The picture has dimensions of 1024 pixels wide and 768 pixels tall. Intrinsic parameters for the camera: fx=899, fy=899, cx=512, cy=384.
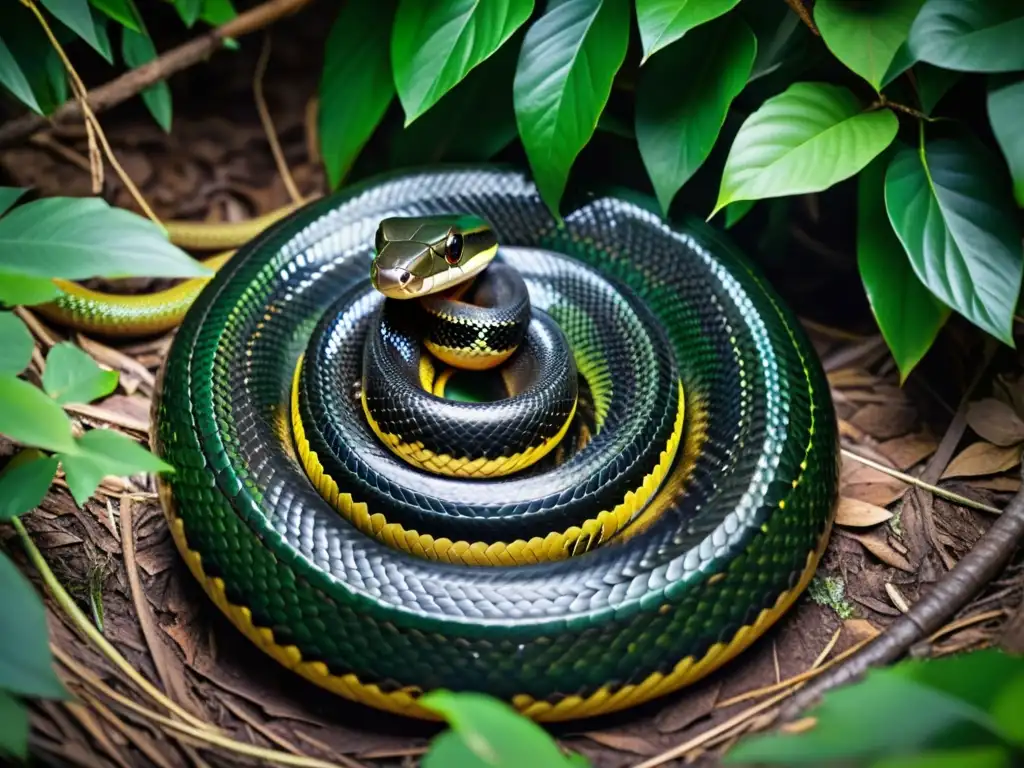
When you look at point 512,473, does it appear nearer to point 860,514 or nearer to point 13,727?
point 860,514

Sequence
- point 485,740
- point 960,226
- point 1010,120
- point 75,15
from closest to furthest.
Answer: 1. point 485,740
2. point 1010,120
3. point 960,226
4. point 75,15

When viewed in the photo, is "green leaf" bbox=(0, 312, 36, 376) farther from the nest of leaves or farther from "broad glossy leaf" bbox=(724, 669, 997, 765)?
"broad glossy leaf" bbox=(724, 669, 997, 765)

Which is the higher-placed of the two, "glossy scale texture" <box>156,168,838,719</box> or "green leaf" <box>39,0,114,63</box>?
"green leaf" <box>39,0,114,63</box>

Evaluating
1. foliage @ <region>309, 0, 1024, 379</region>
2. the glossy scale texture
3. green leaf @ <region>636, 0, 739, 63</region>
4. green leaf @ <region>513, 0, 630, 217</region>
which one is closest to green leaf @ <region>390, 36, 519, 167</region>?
foliage @ <region>309, 0, 1024, 379</region>

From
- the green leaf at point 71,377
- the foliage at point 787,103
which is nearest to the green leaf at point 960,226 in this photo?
the foliage at point 787,103

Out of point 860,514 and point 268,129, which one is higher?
point 268,129

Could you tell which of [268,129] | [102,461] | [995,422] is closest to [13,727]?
[102,461]

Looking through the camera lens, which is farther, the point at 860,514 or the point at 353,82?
the point at 353,82
